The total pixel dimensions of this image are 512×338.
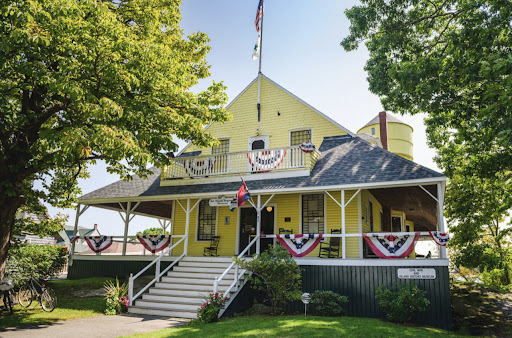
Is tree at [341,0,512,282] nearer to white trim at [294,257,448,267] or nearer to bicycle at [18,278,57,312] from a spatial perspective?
white trim at [294,257,448,267]

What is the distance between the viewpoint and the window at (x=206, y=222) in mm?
17344

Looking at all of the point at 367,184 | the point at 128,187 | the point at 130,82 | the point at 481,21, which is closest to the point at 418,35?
Answer: the point at 481,21

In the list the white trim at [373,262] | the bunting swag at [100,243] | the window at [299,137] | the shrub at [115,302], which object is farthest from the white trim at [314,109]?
the shrub at [115,302]

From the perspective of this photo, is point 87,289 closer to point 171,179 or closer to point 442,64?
point 171,179

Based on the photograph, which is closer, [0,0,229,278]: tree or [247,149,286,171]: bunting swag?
[0,0,229,278]: tree

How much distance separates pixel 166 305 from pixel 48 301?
3717 mm

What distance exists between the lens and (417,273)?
38.1 feet

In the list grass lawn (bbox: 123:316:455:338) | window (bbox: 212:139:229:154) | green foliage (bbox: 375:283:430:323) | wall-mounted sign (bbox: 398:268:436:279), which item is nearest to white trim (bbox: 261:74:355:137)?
window (bbox: 212:139:229:154)

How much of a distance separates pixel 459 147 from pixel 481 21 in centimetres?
1091

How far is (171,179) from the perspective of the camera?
17453 mm

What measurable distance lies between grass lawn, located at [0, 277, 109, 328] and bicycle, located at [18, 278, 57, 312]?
18cm

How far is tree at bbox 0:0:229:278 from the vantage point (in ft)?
31.6

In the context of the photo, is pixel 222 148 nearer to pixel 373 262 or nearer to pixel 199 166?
pixel 199 166

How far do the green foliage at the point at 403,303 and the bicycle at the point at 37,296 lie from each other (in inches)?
398
